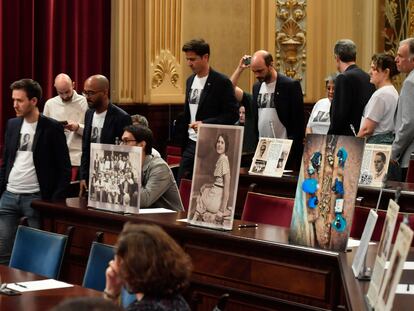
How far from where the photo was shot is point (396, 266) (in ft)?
8.98

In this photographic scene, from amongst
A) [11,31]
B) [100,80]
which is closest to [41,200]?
[100,80]

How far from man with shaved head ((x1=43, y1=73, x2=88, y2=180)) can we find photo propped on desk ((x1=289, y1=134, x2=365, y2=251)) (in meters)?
4.08

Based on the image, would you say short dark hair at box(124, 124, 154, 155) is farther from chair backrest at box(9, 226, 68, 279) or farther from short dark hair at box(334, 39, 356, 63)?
short dark hair at box(334, 39, 356, 63)

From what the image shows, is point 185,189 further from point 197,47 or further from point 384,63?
point 384,63

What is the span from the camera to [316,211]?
4.65 meters

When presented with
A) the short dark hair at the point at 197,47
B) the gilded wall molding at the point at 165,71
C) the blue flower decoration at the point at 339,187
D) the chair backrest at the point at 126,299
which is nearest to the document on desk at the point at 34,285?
the chair backrest at the point at 126,299

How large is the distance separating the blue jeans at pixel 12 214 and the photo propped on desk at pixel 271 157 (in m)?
1.78

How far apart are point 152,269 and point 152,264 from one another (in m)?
0.02

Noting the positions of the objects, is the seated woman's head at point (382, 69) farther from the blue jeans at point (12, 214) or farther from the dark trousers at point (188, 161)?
the blue jeans at point (12, 214)

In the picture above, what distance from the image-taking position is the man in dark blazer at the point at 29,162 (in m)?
6.61

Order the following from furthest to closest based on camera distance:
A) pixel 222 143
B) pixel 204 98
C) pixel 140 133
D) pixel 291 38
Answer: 1. pixel 291 38
2. pixel 204 98
3. pixel 140 133
4. pixel 222 143

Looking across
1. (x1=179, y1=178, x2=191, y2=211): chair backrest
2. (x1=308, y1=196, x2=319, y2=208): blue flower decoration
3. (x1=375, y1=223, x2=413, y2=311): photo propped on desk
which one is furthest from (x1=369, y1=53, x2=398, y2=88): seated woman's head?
(x1=375, y1=223, x2=413, y2=311): photo propped on desk

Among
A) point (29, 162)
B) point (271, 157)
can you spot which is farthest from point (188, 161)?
point (29, 162)

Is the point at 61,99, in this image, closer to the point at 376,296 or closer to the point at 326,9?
the point at 326,9
